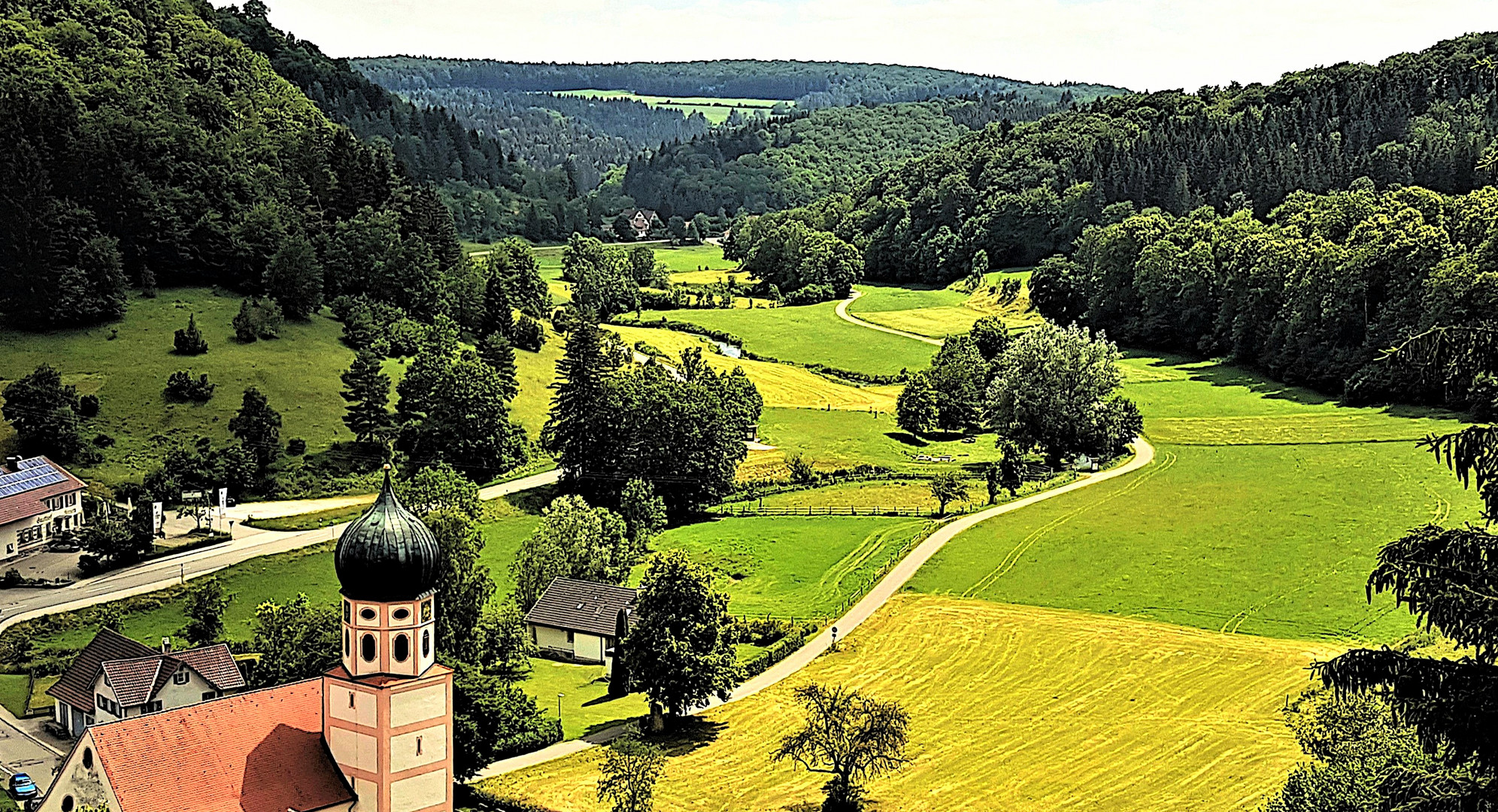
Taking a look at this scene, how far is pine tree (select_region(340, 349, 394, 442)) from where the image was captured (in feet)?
274

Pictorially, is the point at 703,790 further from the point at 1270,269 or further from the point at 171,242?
the point at 1270,269

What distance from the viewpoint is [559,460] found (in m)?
83.7

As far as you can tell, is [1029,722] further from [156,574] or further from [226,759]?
[156,574]

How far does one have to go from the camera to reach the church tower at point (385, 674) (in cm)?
3319

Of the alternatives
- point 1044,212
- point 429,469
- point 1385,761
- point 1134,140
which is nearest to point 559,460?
point 429,469

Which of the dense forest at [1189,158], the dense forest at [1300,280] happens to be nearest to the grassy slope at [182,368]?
the dense forest at [1300,280]

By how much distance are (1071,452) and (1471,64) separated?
93.1 meters

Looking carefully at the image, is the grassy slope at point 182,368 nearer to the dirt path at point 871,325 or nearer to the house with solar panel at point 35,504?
the house with solar panel at point 35,504

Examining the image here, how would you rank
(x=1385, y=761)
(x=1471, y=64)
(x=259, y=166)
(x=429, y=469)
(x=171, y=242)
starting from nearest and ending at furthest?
(x=1385, y=761)
(x=429, y=469)
(x=171, y=242)
(x=259, y=166)
(x=1471, y=64)

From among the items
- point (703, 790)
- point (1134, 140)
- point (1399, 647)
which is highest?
point (1134, 140)

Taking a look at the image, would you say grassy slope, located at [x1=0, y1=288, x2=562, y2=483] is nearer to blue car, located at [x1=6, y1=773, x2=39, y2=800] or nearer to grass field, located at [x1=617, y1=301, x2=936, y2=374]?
grass field, located at [x1=617, y1=301, x2=936, y2=374]

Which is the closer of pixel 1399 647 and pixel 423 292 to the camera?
pixel 1399 647

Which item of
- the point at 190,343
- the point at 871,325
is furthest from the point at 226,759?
the point at 871,325

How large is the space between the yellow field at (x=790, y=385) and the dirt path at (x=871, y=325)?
17196 millimetres
